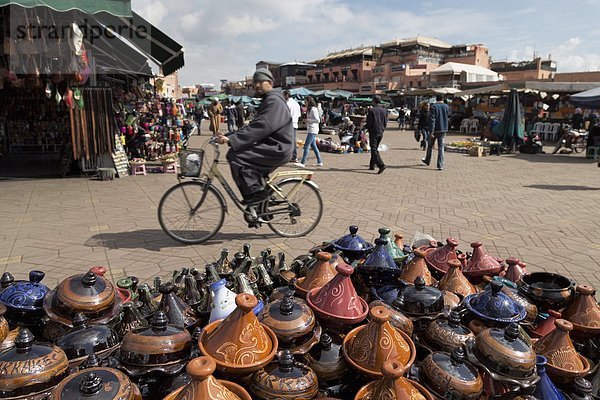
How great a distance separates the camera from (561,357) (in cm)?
175

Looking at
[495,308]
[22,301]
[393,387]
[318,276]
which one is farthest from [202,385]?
[495,308]

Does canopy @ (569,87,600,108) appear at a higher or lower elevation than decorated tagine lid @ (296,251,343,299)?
higher

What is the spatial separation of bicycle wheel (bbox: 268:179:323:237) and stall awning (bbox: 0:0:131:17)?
13.5 ft

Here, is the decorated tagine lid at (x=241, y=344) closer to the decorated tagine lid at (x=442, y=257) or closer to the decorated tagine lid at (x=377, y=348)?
the decorated tagine lid at (x=377, y=348)

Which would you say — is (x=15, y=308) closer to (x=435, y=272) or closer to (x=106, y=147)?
(x=435, y=272)

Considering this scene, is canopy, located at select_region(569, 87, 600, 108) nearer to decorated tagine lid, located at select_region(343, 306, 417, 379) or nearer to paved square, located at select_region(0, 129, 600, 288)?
paved square, located at select_region(0, 129, 600, 288)

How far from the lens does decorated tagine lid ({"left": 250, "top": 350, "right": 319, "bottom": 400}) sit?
1426 mm

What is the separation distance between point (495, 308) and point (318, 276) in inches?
33.8

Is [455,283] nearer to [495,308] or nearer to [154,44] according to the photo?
[495,308]

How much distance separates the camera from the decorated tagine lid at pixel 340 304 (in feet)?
5.93

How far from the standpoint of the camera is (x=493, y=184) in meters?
8.94

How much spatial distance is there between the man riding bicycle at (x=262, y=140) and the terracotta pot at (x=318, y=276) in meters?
2.29

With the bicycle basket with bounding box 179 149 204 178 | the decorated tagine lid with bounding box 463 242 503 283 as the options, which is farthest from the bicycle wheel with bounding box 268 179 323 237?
the decorated tagine lid with bounding box 463 242 503 283

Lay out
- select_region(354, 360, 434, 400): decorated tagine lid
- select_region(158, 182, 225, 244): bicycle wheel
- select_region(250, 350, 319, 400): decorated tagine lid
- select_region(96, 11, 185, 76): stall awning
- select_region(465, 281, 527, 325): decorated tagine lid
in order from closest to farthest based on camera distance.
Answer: select_region(354, 360, 434, 400): decorated tagine lid
select_region(250, 350, 319, 400): decorated tagine lid
select_region(465, 281, 527, 325): decorated tagine lid
select_region(158, 182, 225, 244): bicycle wheel
select_region(96, 11, 185, 76): stall awning
